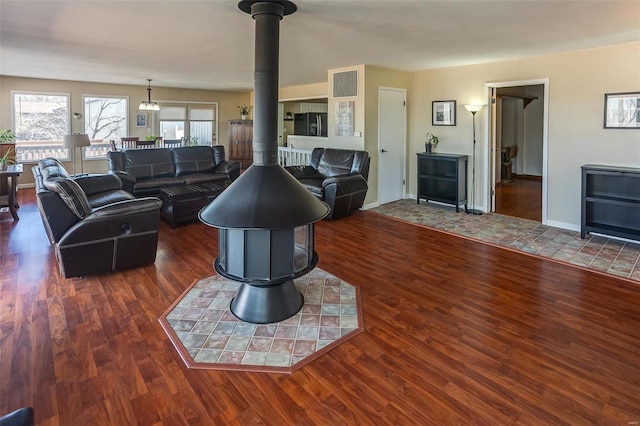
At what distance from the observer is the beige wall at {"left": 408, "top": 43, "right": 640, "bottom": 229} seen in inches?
185

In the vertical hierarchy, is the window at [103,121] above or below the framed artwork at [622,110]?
above

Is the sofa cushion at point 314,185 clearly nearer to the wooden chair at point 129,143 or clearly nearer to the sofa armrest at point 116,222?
the sofa armrest at point 116,222

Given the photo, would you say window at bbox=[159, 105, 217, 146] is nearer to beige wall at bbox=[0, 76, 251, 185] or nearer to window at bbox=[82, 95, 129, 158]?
beige wall at bbox=[0, 76, 251, 185]

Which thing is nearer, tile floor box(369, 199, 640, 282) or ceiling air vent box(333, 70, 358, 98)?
tile floor box(369, 199, 640, 282)

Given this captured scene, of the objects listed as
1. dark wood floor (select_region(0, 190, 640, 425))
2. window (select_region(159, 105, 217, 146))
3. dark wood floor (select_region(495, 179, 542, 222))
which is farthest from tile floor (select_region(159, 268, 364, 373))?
window (select_region(159, 105, 217, 146))

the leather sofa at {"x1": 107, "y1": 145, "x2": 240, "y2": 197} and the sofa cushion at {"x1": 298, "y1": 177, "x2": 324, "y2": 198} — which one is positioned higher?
the leather sofa at {"x1": 107, "y1": 145, "x2": 240, "y2": 197}

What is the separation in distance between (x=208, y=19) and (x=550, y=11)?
10.0 ft

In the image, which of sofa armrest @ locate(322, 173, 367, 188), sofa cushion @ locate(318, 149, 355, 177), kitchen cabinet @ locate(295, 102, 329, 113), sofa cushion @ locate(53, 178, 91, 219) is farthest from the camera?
kitchen cabinet @ locate(295, 102, 329, 113)

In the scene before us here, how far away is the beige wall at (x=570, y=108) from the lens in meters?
4.69

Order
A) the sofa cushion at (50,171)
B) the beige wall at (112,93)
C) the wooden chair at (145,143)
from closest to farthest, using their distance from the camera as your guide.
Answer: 1. the sofa cushion at (50,171)
2. the beige wall at (112,93)
3. the wooden chair at (145,143)

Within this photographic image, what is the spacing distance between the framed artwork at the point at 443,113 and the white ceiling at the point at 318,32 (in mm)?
666

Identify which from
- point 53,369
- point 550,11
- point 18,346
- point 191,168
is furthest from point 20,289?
point 550,11

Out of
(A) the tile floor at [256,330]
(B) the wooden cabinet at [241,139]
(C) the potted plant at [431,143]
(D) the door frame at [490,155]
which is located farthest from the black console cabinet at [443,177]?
(B) the wooden cabinet at [241,139]

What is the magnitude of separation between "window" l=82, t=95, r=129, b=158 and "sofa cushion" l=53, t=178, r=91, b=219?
21.4 feet
